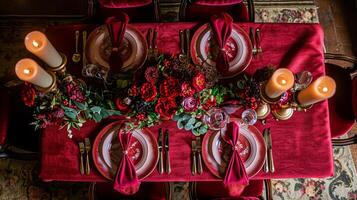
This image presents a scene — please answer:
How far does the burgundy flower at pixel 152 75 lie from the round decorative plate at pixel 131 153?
0.33 m

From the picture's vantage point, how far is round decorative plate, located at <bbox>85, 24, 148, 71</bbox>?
154cm

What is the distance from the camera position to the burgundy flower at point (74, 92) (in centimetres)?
131

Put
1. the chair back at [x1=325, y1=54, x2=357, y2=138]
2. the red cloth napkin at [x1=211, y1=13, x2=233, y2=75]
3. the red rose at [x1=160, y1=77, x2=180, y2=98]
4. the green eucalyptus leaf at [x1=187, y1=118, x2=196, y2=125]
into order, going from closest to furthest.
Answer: the red rose at [x1=160, y1=77, x2=180, y2=98] → the green eucalyptus leaf at [x1=187, y1=118, x2=196, y2=125] → the red cloth napkin at [x1=211, y1=13, x2=233, y2=75] → the chair back at [x1=325, y1=54, x2=357, y2=138]

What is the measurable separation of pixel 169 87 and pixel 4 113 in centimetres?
88

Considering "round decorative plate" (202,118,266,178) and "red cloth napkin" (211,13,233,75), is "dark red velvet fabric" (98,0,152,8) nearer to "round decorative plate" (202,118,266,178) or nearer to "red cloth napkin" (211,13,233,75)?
"red cloth napkin" (211,13,233,75)

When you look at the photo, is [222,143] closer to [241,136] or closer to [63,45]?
[241,136]

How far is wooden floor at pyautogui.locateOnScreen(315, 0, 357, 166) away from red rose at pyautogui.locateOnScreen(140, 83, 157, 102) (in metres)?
1.50

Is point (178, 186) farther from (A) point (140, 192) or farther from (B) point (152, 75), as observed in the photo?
(B) point (152, 75)

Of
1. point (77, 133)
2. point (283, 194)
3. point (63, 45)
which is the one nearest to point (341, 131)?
point (283, 194)

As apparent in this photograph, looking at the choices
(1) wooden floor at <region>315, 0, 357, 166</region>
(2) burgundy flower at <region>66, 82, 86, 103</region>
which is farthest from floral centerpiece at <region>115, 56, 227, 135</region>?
(1) wooden floor at <region>315, 0, 357, 166</region>

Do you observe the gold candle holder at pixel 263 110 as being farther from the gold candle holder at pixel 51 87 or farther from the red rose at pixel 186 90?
the gold candle holder at pixel 51 87

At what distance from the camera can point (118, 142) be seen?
1510 millimetres

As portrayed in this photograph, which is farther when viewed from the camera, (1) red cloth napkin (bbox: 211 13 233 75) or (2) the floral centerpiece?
(1) red cloth napkin (bbox: 211 13 233 75)

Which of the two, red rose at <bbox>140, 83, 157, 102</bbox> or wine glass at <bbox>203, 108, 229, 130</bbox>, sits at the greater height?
red rose at <bbox>140, 83, 157, 102</bbox>
